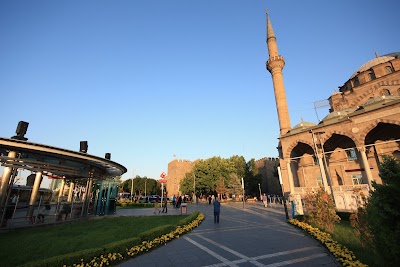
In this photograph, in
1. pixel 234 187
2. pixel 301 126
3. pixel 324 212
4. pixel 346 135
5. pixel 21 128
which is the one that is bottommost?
pixel 324 212

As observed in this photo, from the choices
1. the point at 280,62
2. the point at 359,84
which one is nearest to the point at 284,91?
the point at 280,62

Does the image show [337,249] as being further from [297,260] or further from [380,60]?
[380,60]

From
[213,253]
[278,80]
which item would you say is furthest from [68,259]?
[278,80]

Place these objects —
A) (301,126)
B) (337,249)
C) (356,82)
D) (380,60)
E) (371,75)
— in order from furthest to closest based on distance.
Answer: (356,82) → (380,60) → (371,75) → (301,126) → (337,249)

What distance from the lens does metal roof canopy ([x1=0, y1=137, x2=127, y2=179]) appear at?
11055 mm

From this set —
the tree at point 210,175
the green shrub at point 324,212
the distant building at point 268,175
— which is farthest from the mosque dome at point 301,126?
the distant building at point 268,175

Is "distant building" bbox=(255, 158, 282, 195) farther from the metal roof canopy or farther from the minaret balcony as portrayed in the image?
the metal roof canopy

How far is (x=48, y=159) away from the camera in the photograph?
14141 millimetres

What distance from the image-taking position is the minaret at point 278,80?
3262cm

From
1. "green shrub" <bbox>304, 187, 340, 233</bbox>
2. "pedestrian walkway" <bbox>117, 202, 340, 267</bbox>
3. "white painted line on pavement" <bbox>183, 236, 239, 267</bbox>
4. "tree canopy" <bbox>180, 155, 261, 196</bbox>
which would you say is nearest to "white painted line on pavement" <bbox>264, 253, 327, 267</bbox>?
"pedestrian walkway" <bbox>117, 202, 340, 267</bbox>

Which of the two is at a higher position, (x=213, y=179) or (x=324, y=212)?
(x=213, y=179)

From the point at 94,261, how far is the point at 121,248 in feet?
3.07

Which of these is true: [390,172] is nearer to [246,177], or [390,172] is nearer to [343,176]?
[343,176]

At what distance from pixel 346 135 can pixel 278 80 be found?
15035mm
